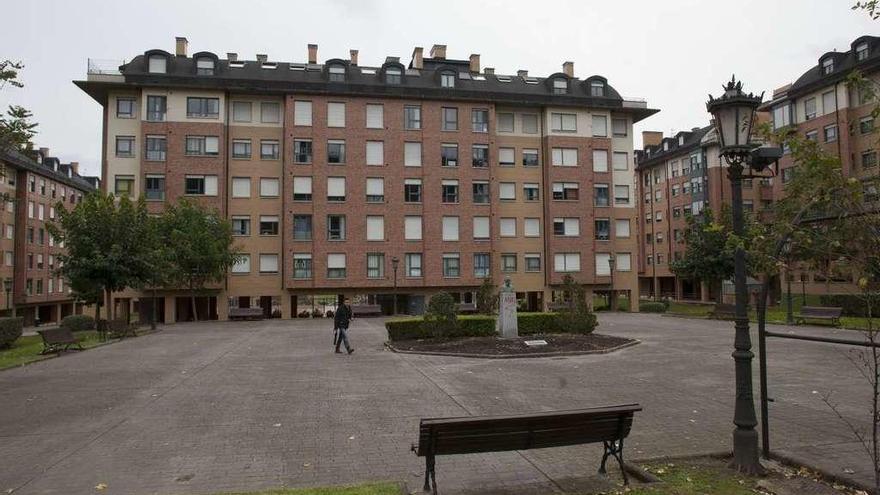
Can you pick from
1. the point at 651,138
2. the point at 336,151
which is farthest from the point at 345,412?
the point at 651,138

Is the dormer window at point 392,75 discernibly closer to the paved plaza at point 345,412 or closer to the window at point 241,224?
the window at point 241,224

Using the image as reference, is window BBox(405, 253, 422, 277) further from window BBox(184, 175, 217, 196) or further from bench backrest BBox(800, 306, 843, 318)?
bench backrest BBox(800, 306, 843, 318)

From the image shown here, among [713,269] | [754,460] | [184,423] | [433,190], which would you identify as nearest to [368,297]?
[433,190]

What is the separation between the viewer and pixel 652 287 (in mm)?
72938

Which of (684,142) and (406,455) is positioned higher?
(684,142)

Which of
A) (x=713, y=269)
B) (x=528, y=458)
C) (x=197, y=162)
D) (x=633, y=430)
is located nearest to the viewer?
(x=528, y=458)

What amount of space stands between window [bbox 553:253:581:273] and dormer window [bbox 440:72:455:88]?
15.1 m

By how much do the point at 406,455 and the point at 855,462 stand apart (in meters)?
4.69

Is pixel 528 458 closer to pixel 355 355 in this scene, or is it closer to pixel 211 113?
pixel 355 355

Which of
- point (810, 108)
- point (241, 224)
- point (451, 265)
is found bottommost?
point (451, 265)

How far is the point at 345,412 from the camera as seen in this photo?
934 centimetres

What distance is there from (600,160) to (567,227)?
6.05m

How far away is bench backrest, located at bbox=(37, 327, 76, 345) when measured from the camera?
1850 centimetres

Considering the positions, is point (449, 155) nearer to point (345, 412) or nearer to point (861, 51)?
point (861, 51)
